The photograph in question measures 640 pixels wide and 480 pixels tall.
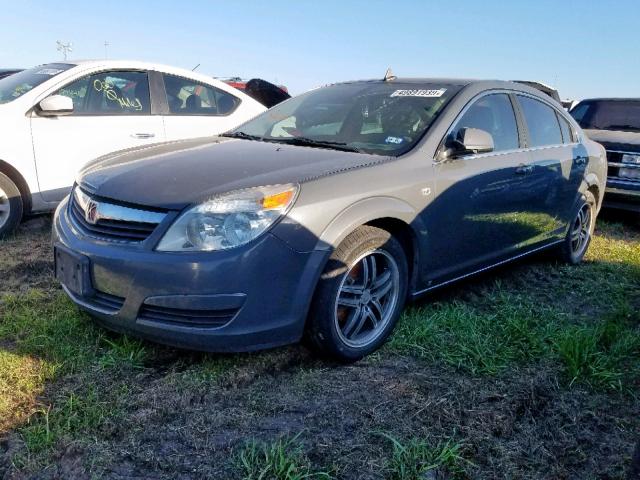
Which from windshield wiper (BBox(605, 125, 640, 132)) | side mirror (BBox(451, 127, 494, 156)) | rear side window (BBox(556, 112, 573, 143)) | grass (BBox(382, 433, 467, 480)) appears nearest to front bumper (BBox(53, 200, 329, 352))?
grass (BBox(382, 433, 467, 480))

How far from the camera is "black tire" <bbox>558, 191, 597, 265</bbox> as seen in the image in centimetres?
498

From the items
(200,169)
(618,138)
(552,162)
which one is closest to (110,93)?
(200,169)

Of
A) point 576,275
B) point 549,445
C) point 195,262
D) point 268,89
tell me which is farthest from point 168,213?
point 268,89

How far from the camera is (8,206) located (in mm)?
4840

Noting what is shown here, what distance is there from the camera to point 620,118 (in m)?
8.20

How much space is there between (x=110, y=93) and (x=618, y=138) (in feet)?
20.1

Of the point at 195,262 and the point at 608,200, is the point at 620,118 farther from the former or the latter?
the point at 195,262

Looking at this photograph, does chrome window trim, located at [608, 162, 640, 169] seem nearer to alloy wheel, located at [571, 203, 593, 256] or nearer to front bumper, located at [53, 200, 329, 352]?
alloy wheel, located at [571, 203, 593, 256]

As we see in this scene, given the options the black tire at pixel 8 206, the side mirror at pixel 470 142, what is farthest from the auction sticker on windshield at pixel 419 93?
the black tire at pixel 8 206

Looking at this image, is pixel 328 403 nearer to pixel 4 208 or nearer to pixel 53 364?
pixel 53 364

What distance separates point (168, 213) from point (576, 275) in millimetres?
3610

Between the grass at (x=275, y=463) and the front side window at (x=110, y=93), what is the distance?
162 inches

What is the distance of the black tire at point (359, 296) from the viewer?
2779 mm

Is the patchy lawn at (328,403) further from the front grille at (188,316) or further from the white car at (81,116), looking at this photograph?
the white car at (81,116)
